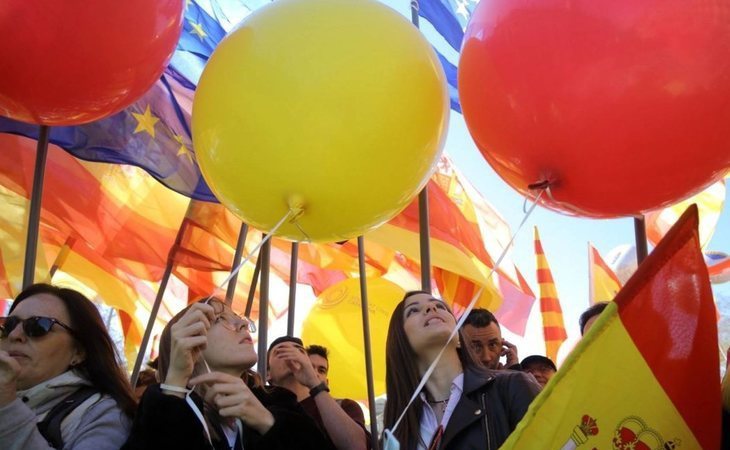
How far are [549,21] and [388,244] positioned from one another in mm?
4248

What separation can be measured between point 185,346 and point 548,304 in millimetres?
6351

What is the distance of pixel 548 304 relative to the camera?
25.7ft

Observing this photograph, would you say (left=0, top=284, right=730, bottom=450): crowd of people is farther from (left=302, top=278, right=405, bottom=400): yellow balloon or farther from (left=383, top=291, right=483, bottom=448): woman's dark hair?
(left=302, top=278, right=405, bottom=400): yellow balloon

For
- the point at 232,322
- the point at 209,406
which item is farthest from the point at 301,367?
the point at 209,406

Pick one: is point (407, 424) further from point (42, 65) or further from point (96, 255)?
point (96, 255)

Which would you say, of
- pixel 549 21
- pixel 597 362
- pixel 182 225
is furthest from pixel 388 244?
pixel 597 362

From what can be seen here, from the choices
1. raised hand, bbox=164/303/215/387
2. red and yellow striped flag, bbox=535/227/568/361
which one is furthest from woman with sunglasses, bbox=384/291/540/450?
red and yellow striped flag, bbox=535/227/568/361

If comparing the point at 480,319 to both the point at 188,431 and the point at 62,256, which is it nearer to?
the point at 188,431

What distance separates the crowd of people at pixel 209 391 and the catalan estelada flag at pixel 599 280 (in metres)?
4.89

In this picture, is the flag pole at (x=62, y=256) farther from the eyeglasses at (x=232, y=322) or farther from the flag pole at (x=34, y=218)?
the eyeglasses at (x=232, y=322)

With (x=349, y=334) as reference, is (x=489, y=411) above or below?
below

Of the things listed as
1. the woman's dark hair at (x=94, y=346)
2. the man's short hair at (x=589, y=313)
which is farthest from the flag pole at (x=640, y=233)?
the woman's dark hair at (x=94, y=346)

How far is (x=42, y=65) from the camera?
101 inches

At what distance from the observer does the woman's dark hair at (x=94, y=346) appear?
7.21ft
